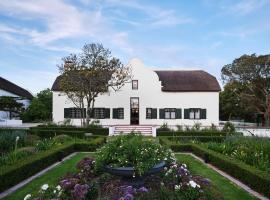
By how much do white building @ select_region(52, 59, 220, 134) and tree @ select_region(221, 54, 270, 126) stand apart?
8059mm

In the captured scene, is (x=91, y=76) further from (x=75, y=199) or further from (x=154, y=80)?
(x=75, y=199)

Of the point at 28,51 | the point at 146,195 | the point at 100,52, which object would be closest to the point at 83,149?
the point at 28,51

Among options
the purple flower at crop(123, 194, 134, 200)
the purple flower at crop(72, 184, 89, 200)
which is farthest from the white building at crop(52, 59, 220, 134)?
the purple flower at crop(123, 194, 134, 200)

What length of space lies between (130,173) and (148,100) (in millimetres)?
29920

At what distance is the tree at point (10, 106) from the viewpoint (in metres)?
43.3

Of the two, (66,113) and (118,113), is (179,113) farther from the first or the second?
(66,113)

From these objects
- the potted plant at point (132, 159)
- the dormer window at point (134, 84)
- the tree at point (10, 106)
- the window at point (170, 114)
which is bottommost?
the potted plant at point (132, 159)

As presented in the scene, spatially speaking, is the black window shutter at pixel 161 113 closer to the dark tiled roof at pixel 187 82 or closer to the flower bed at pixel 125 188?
the dark tiled roof at pixel 187 82

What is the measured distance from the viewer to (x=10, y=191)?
8.91 metres

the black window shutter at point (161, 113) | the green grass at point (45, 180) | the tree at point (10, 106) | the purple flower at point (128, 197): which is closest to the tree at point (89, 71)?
the black window shutter at point (161, 113)

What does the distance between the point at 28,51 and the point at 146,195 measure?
1885 centimetres

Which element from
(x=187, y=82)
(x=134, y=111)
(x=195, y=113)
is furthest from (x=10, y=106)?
(x=195, y=113)

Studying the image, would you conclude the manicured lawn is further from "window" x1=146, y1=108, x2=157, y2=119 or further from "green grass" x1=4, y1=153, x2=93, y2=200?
"window" x1=146, y1=108, x2=157, y2=119

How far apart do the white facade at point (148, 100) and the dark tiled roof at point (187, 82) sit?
42 centimetres
